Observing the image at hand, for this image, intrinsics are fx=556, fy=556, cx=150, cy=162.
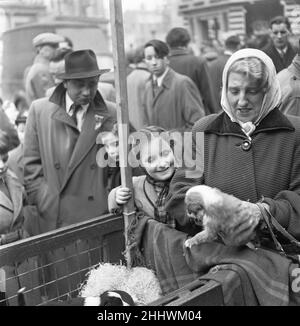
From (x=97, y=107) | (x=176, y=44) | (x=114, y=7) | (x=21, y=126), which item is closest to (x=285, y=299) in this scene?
(x=114, y=7)

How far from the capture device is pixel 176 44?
21.7ft

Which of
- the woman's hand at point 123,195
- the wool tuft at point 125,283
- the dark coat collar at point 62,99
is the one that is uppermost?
the dark coat collar at point 62,99

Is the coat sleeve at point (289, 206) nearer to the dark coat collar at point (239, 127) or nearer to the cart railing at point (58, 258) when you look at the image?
the dark coat collar at point (239, 127)

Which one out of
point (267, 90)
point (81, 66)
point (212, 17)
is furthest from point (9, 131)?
point (212, 17)

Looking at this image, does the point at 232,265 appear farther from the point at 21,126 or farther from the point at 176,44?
the point at 176,44

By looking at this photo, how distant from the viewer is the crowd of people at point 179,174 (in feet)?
7.52

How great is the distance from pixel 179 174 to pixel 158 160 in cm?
38

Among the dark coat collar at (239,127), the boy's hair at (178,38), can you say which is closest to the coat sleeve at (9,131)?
the boy's hair at (178,38)

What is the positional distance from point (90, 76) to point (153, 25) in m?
31.9

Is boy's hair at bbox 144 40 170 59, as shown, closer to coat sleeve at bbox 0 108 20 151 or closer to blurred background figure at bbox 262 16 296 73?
blurred background figure at bbox 262 16 296 73

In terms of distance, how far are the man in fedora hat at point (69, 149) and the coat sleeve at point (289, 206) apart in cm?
167

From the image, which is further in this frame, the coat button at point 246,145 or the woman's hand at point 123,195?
the woman's hand at point 123,195

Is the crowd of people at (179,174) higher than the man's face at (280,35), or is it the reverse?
the man's face at (280,35)

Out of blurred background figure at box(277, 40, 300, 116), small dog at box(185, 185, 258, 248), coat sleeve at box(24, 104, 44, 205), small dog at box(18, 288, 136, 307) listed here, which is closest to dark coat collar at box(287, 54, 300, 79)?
blurred background figure at box(277, 40, 300, 116)
